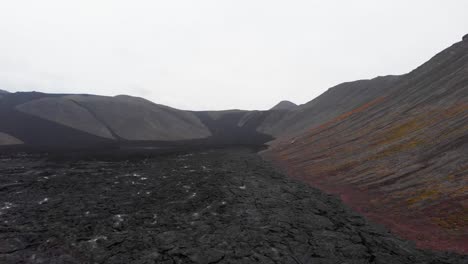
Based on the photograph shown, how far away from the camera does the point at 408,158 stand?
150 feet

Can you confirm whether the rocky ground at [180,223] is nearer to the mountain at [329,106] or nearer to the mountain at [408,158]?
the mountain at [408,158]

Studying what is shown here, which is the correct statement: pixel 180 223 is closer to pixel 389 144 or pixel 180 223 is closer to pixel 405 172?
pixel 405 172

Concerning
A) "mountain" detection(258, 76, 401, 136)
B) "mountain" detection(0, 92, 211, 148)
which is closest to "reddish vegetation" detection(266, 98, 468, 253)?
"mountain" detection(258, 76, 401, 136)

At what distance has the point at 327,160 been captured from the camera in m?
61.3

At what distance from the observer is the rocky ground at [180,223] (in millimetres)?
23797

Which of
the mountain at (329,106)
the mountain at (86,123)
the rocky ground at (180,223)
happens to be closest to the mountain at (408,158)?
the rocky ground at (180,223)

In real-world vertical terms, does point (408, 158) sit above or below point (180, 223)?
above

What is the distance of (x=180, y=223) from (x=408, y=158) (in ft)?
117

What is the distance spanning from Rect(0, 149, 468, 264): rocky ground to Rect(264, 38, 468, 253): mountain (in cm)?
359

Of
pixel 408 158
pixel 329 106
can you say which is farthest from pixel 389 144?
pixel 329 106

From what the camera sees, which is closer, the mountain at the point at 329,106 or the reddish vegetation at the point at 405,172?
the reddish vegetation at the point at 405,172

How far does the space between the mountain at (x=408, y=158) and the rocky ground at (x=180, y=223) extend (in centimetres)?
359

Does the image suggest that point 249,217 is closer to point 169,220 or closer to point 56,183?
point 169,220

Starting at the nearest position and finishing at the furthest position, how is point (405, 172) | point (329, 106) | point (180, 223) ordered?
point (180, 223) < point (405, 172) < point (329, 106)
